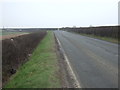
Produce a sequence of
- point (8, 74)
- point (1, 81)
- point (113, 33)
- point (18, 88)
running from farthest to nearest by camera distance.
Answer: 1. point (113, 33)
2. point (8, 74)
3. point (1, 81)
4. point (18, 88)

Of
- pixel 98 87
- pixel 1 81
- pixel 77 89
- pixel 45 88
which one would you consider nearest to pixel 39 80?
pixel 45 88

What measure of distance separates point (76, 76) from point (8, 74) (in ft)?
19.4

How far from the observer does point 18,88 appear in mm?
9328

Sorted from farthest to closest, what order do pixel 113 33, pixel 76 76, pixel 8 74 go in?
pixel 113 33 < pixel 8 74 < pixel 76 76

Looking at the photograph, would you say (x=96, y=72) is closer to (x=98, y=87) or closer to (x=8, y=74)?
(x=98, y=87)

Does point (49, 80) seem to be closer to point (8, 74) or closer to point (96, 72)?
point (96, 72)

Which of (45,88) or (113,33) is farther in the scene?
(113,33)

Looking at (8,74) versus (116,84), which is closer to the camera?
(116,84)

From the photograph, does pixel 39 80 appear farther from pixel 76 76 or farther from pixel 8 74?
pixel 8 74

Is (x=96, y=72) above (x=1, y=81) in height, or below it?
above

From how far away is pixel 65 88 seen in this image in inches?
342

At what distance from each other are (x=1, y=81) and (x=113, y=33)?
3318 centimetres

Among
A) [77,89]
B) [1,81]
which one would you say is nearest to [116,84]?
[77,89]

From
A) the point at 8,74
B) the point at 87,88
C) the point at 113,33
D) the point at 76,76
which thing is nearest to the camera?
the point at 87,88
